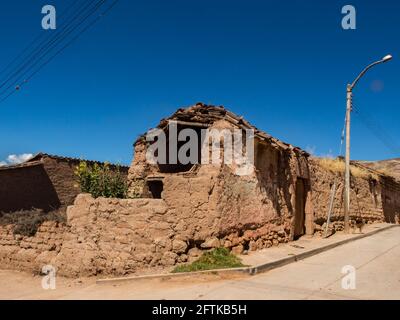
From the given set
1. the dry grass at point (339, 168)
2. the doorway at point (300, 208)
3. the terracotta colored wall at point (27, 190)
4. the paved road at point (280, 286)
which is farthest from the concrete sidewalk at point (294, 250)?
the terracotta colored wall at point (27, 190)

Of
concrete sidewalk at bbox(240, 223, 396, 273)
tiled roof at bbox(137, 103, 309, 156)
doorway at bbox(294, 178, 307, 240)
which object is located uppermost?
tiled roof at bbox(137, 103, 309, 156)

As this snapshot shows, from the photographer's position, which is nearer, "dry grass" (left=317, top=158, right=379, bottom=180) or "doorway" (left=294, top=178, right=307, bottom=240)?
"doorway" (left=294, top=178, right=307, bottom=240)

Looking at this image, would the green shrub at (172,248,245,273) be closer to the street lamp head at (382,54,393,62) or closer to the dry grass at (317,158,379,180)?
the dry grass at (317,158,379,180)

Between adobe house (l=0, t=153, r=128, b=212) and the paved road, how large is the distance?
5171 mm

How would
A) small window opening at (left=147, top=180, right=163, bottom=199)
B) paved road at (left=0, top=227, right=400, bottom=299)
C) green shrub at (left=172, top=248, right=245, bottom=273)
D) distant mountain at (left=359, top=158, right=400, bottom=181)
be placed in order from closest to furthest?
paved road at (left=0, top=227, right=400, bottom=299) < green shrub at (left=172, top=248, right=245, bottom=273) < small window opening at (left=147, top=180, right=163, bottom=199) < distant mountain at (left=359, top=158, right=400, bottom=181)

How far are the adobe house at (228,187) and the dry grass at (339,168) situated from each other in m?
2.36

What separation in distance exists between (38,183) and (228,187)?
8765mm

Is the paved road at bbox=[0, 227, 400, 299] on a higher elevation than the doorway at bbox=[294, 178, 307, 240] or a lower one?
lower

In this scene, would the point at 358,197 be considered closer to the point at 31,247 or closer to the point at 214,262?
the point at 214,262

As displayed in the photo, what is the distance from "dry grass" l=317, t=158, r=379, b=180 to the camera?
16031mm

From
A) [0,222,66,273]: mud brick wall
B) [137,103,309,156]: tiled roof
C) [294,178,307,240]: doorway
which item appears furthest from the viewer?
[294,178,307,240]: doorway

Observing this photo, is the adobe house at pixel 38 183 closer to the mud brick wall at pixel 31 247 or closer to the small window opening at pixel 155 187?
the mud brick wall at pixel 31 247

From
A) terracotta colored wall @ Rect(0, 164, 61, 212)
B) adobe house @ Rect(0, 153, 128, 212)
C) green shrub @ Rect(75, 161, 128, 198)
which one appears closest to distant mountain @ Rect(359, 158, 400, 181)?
adobe house @ Rect(0, 153, 128, 212)
